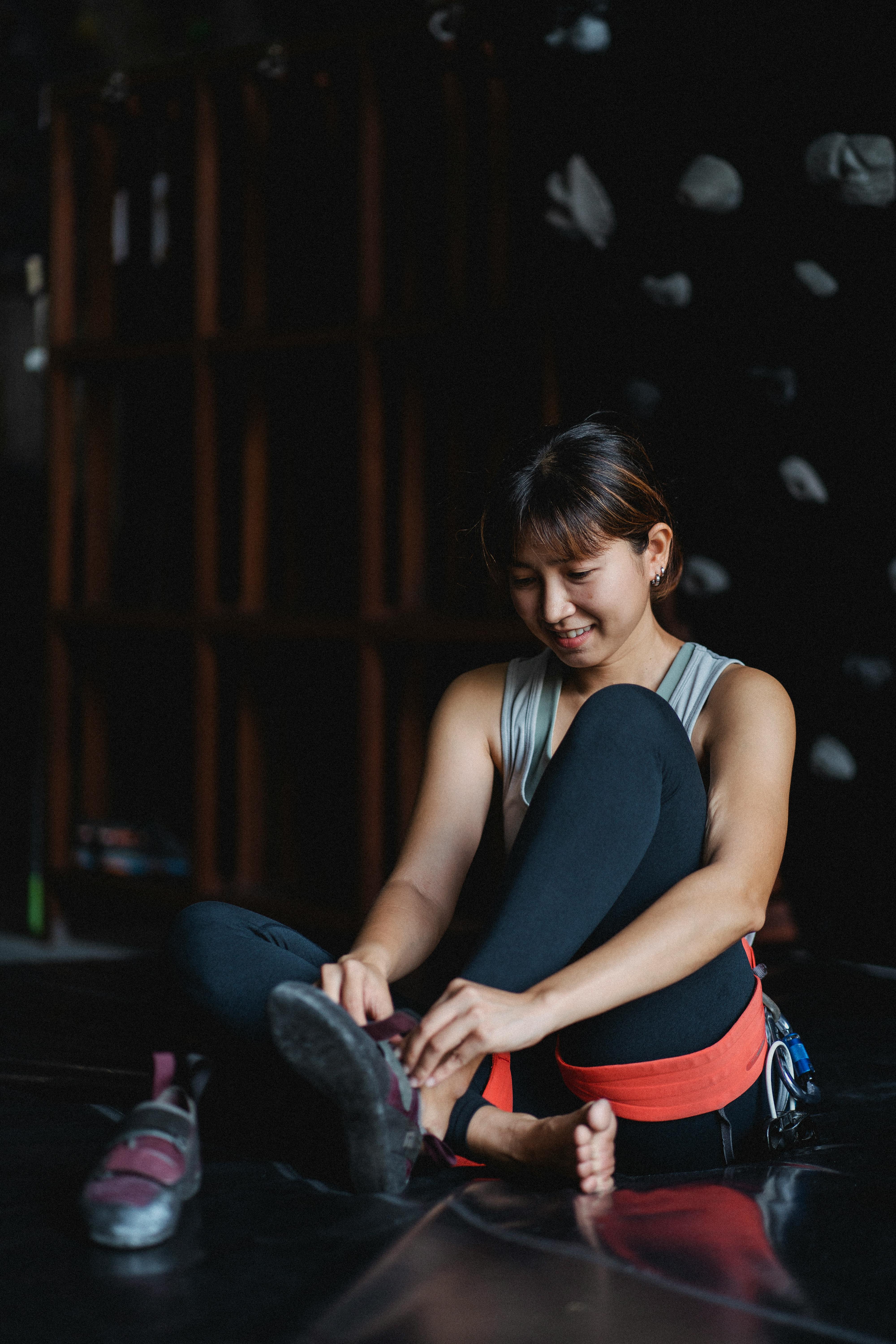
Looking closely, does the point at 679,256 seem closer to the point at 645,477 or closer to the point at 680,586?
the point at 680,586

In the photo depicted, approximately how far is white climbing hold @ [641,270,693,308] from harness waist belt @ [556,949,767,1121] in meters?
1.23

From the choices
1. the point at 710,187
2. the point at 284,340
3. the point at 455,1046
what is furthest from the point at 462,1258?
the point at 284,340

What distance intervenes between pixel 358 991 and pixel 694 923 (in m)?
0.29

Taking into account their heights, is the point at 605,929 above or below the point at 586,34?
below

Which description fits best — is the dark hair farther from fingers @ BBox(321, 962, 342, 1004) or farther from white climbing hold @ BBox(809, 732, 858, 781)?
white climbing hold @ BBox(809, 732, 858, 781)

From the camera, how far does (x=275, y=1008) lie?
0.96m

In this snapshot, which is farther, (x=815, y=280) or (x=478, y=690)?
(x=815, y=280)

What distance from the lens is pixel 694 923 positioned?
103 centimetres

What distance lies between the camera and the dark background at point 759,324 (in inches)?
77.9

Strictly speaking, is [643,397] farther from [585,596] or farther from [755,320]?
[585,596]

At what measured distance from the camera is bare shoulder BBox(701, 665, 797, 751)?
3.88 ft

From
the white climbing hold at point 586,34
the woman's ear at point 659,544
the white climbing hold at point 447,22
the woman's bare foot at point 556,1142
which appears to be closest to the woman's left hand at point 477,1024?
the woman's bare foot at point 556,1142

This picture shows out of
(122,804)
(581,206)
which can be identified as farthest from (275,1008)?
(122,804)

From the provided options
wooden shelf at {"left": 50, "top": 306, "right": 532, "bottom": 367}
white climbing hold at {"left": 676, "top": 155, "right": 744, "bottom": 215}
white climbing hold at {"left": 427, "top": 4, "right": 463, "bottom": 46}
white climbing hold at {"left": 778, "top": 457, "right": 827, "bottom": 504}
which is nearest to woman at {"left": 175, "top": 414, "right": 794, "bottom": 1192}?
white climbing hold at {"left": 778, "top": 457, "right": 827, "bottom": 504}
